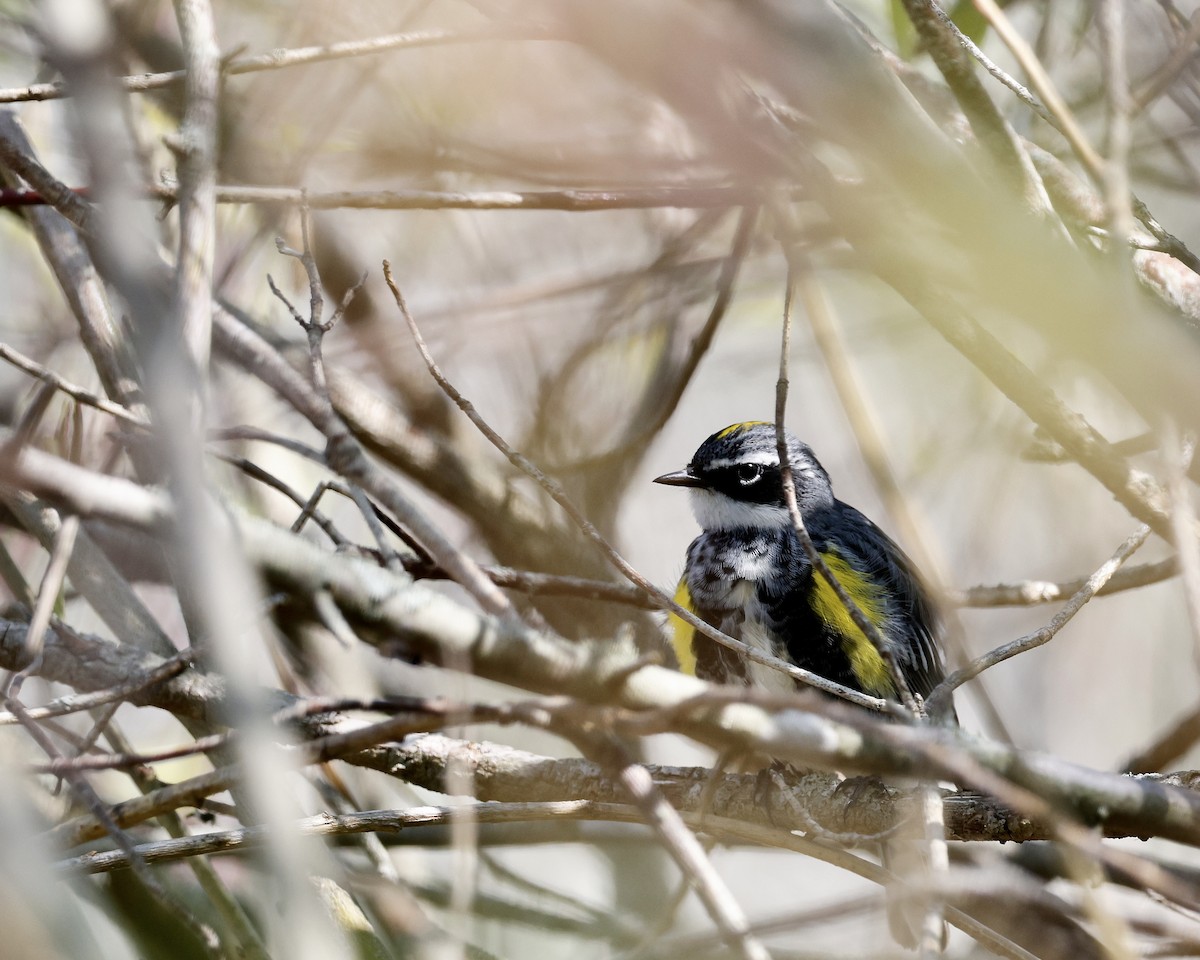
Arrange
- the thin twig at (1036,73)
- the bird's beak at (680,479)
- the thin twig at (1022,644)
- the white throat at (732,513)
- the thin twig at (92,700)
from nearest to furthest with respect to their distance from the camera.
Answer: the thin twig at (1036,73)
the thin twig at (92,700)
the thin twig at (1022,644)
the white throat at (732,513)
the bird's beak at (680,479)

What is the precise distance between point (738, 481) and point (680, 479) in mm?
246

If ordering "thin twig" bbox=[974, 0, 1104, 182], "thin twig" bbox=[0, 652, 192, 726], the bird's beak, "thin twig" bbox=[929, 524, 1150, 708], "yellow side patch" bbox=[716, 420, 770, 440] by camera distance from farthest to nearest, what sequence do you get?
"yellow side patch" bbox=[716, 420, 770, 440]
the bird's beak
"thin twig" bbox=[929, 524, 1150, 708]
"thin twig" bbox=[0, 652, 192, 726]
"thin twig" bbox=[974, 0, 1104, 182]

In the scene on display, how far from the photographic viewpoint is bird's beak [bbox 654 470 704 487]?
475 cm

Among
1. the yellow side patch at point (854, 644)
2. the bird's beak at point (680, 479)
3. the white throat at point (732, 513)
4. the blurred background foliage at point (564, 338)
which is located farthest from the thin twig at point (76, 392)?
the white throat at point (732, 513)

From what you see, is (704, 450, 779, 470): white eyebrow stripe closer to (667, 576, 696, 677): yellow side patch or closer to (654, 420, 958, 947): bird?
(654, 420, 958, 947): bird

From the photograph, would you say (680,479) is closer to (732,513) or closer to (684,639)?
(732,513)

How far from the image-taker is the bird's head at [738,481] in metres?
4.69

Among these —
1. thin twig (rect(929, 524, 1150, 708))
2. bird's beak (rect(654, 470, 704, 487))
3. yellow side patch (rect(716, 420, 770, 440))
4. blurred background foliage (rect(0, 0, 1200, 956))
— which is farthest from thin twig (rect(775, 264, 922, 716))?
yellow side patch (rect(716, 420, 770, 440))

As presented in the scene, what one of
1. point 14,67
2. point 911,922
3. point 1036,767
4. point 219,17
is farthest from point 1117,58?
point 14,67

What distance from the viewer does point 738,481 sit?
4.82 metres

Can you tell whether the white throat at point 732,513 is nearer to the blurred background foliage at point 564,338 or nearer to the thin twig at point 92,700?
the blurred background foliage at point 564,338

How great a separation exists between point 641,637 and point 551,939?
47.2 inches

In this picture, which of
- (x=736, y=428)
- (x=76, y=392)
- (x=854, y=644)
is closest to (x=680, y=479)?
(x=736, y=428)

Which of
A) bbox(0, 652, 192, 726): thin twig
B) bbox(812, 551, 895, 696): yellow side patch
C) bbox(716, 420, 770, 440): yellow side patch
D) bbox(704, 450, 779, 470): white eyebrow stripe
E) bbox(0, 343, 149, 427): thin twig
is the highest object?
bbox(716, 420, 770, 440): yellow side patch
